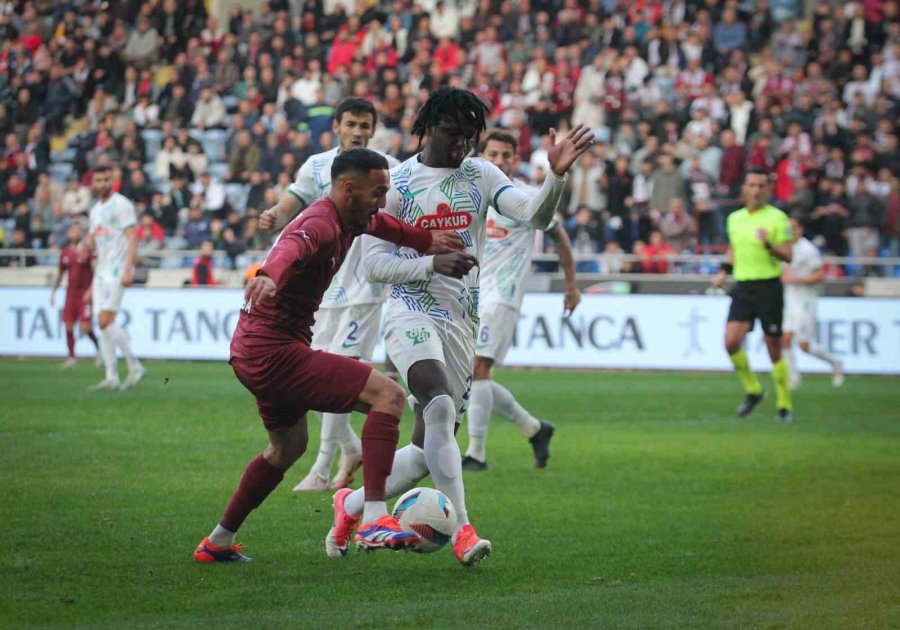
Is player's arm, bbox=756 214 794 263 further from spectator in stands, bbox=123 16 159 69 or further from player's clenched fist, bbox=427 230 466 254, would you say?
spectator in stands, bbox=123 16 159 69

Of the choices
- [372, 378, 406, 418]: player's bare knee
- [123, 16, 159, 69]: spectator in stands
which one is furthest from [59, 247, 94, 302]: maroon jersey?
[372, 378, 406, 418]: player's bare knee

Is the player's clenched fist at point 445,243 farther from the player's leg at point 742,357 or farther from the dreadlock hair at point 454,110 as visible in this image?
the player's leg at point 742,357

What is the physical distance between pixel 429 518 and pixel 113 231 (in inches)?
473

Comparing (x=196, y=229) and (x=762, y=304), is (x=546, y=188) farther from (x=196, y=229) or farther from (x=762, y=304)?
(x=196, y=229)

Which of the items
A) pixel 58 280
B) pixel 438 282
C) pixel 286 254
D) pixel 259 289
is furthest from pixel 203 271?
pixel 259 289

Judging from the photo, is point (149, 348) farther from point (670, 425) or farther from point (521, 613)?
point (521, 613)

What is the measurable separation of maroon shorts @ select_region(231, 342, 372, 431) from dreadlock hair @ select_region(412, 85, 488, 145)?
1548 mm

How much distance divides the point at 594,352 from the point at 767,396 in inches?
159

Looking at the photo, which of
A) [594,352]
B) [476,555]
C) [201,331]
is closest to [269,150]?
[201,331]

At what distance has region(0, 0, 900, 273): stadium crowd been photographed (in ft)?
78.9

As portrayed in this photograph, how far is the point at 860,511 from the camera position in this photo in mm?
9031

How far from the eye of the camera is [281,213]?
9.45 m

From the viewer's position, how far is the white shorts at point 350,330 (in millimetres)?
9953

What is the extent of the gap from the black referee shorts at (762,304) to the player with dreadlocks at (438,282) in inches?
339
